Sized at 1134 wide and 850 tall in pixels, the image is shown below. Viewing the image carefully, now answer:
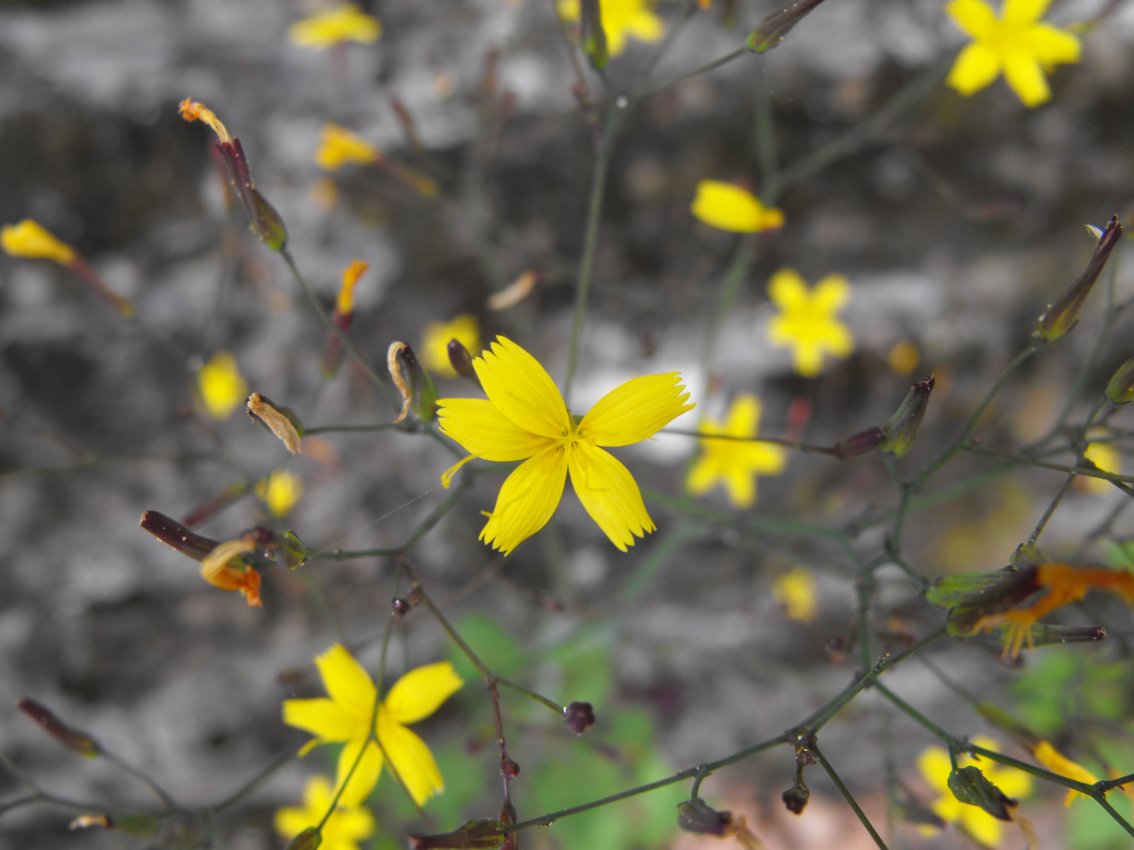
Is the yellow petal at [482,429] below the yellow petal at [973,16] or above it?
below

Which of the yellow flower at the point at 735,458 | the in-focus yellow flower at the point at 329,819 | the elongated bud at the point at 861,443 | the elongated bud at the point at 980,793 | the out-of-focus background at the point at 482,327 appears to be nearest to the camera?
the elongated bud at the point at 980,793

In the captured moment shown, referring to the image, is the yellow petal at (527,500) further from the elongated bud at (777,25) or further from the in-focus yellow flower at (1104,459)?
the in-focus yellow flower at (1104,459)

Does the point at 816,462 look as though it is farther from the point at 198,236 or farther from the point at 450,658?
the point at 198,236

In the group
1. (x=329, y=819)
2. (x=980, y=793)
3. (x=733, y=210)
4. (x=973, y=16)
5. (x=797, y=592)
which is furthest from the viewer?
(x=797, y=592)

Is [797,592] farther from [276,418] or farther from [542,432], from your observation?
[276,418]

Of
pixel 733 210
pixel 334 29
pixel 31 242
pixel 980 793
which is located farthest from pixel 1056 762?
pixel 334 29

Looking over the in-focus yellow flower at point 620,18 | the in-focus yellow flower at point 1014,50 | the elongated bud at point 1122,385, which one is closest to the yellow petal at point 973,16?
the in-focus yellow flower at point 1014,50

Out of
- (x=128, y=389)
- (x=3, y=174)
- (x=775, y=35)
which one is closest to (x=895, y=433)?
(x=775, y=35)
